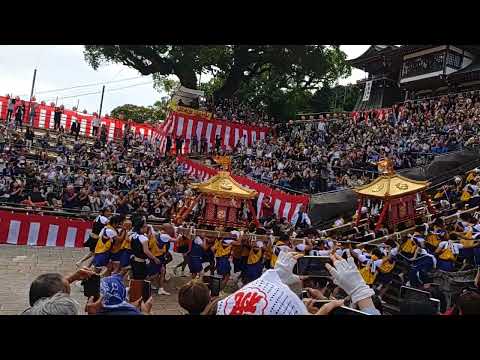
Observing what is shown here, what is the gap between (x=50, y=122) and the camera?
2259 centimetres

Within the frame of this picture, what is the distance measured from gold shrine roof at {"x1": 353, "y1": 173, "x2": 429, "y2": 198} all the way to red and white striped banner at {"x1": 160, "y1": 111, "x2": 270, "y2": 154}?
11869 mm

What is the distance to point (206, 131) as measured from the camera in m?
23.0

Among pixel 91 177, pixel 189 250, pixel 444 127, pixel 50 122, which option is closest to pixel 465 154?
pixel 444 127

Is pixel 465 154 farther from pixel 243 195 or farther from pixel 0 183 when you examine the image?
pixel 0 183

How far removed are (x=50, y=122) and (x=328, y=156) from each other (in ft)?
45.9

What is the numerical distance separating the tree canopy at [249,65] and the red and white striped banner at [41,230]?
17489mm

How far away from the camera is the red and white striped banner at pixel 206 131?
22641 mm

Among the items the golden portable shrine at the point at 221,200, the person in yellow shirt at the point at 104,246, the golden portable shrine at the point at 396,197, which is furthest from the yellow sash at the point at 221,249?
the golden portable shrine at the point at 396,197

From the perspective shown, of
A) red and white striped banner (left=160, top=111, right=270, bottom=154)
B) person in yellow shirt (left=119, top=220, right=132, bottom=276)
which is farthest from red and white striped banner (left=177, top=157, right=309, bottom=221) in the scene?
red and white striped banner (left=160, top=111, right=270, bottom=154)

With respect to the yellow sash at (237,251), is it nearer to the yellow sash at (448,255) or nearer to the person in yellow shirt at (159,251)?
the person in yellow shirt at (159,251)

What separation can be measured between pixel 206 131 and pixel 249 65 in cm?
774

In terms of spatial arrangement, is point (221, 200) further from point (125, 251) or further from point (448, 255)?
point (448, 255)

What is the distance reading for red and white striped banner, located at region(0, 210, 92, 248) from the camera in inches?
394
